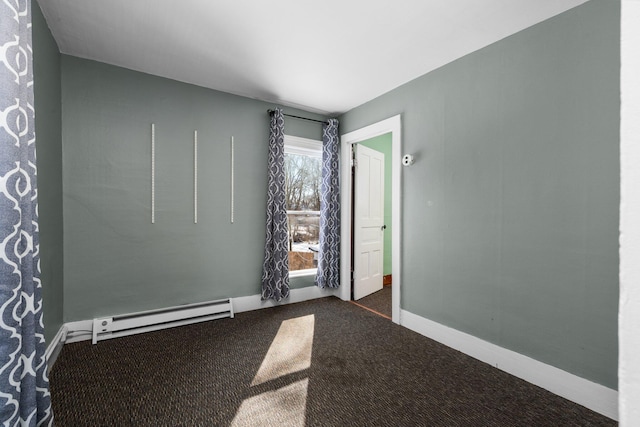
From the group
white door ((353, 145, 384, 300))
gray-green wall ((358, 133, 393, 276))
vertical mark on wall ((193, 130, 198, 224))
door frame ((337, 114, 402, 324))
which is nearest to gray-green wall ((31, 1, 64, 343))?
vertical mark on wall ((193, 130, 198, 224))

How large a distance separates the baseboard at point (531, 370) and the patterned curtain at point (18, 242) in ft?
8.77

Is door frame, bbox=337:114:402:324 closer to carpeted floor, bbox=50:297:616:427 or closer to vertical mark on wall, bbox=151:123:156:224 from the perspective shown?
carpeted floor, bbox=50:297:616:427

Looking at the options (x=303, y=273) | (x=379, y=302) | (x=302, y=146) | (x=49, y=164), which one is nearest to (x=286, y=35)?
(x=302, y=146)

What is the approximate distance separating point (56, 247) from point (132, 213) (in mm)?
610

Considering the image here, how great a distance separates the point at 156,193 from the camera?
2.88 meters

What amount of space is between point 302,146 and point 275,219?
105 cm

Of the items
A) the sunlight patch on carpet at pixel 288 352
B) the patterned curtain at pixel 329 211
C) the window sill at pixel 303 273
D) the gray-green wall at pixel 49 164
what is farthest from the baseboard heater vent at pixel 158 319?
the patterned curtain at pixel 329 211

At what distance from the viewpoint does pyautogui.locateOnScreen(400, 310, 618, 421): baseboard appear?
1755 mm

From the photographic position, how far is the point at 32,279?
125 cm

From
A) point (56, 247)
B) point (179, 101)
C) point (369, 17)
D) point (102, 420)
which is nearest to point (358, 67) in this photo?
point (369, 17)

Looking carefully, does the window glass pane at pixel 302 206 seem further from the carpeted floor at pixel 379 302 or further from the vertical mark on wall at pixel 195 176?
the vertical mark on wall at pixel 195 176

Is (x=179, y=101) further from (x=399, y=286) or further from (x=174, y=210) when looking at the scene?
(x=399, y=286)

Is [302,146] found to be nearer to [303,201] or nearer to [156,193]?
[303,201]

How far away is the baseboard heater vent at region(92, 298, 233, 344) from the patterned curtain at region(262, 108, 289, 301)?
1.67 ft
